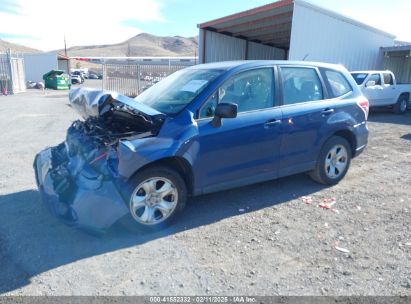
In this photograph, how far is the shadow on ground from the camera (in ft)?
9.99

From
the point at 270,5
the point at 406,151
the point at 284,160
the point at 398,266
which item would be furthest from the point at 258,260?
the point at 270,5

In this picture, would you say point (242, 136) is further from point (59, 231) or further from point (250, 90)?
point (59, 231)

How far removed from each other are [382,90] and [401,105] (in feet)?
6.63

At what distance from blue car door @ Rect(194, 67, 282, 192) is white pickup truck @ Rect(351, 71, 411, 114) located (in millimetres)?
10283

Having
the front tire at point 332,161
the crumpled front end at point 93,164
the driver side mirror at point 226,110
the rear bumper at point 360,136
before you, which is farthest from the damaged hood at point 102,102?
the rear bumper at point 360,136

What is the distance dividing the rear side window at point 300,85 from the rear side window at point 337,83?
0.26 metres

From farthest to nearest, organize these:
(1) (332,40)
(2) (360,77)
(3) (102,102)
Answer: (1) (332,40), (2) (360,77), (3) (102,102)

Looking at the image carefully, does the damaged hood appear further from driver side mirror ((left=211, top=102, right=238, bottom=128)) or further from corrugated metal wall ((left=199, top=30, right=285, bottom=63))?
corrugated metal wall ((left=199, top=30, right=285, bottom=63))

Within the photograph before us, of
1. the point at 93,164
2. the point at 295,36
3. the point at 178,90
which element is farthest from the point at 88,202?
the point at 295,36

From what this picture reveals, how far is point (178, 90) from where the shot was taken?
4.24m

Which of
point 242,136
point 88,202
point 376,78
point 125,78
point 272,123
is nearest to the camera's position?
point 88,202

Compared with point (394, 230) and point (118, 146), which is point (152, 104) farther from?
point (394, 230)

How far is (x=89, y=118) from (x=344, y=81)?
12.5ft

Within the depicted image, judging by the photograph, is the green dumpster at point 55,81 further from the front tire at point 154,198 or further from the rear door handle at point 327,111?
the front tire at point 154,198
